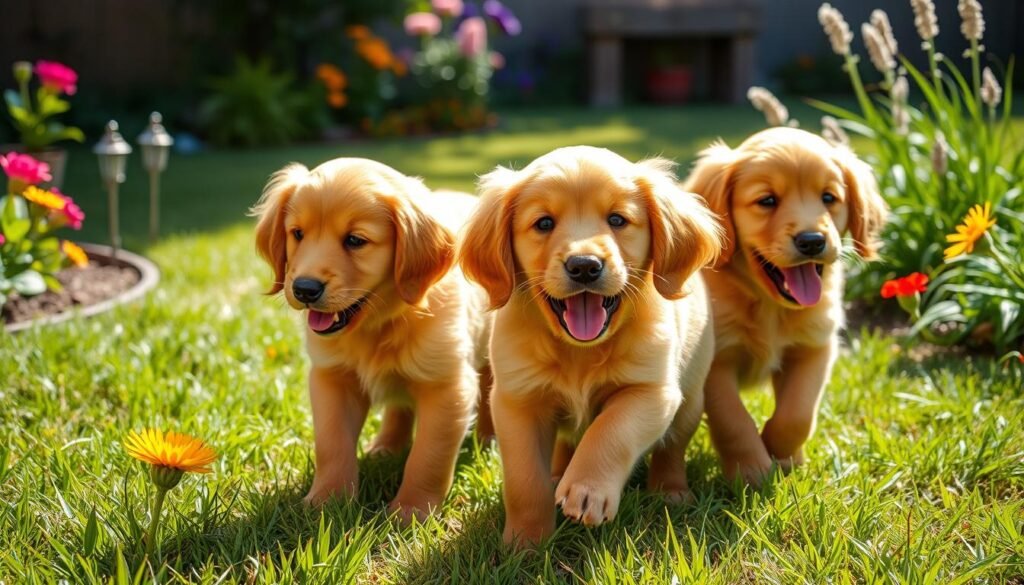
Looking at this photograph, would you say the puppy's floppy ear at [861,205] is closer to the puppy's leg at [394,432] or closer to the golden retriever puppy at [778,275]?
the golden retriever puppy at [778,275]

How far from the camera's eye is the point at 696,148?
9.71 meters

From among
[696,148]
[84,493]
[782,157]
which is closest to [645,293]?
[782,157]

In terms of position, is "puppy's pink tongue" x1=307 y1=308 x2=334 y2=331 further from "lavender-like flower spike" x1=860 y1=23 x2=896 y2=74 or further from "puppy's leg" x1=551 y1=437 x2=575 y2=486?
"lavender-like flower spike" x1=860 y1=23 x2=896 y2=74

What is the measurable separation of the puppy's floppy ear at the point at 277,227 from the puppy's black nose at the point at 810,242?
137 cm

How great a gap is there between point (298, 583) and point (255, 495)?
59 centimetres

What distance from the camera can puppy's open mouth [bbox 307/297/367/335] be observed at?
9.12 ft

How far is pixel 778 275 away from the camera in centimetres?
303

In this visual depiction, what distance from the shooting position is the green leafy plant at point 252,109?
10.9m

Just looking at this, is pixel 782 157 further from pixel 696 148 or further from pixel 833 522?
pixel 696 148

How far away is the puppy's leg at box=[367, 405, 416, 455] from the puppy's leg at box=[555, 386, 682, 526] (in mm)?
898

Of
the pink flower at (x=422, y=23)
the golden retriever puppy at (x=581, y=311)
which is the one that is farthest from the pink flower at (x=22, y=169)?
the pink flower at (x=422, y=23)

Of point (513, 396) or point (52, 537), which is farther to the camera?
point (513, 396)

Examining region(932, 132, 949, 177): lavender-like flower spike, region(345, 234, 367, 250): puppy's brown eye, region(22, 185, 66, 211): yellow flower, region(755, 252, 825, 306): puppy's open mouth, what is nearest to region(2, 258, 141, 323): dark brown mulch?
region(22, 185, 66, 211): yellow flower

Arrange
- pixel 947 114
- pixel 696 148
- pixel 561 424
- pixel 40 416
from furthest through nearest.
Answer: pixel 696 148, pixel 947 114, pixel 40 416, pixel 561 424
